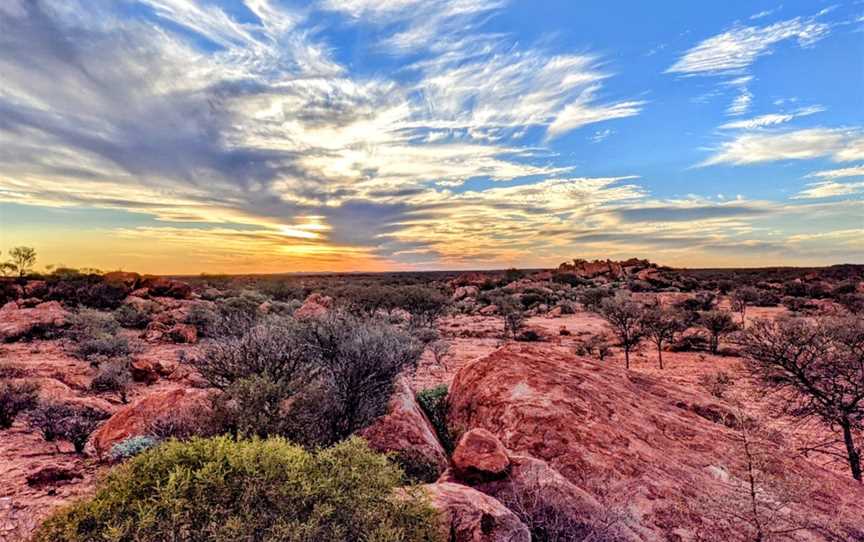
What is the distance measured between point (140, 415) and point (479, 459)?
6.45 metres

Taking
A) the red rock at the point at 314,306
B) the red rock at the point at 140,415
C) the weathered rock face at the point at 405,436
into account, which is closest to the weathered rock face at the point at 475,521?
the weathered rock face at the point at 405,436

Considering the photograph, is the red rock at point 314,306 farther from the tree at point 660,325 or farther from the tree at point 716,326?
the tree at point 716,326

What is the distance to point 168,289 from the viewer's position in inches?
1646

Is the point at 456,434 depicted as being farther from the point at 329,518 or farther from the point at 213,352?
the point at 329,518

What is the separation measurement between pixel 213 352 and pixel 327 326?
7.39ft

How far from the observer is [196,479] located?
3131 millimetres

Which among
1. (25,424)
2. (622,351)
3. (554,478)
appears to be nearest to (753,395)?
(622,351)

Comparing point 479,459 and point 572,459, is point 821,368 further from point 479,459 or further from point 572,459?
point 479,459

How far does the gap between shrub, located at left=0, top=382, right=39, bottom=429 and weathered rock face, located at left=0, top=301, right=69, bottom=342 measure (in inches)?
548

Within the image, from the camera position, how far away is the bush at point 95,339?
1758cm

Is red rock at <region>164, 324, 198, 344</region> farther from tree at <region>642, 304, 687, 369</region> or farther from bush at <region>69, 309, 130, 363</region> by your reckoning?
tree at <region>642, 304, 687, 369</region>

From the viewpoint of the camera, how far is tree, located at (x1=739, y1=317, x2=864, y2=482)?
781 cm

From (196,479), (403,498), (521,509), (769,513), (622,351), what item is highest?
(196,479)

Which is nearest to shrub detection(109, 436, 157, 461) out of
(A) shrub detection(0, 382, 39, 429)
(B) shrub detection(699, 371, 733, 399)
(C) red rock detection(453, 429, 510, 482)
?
(C) red rock detection(453, 429, 510, 482)
